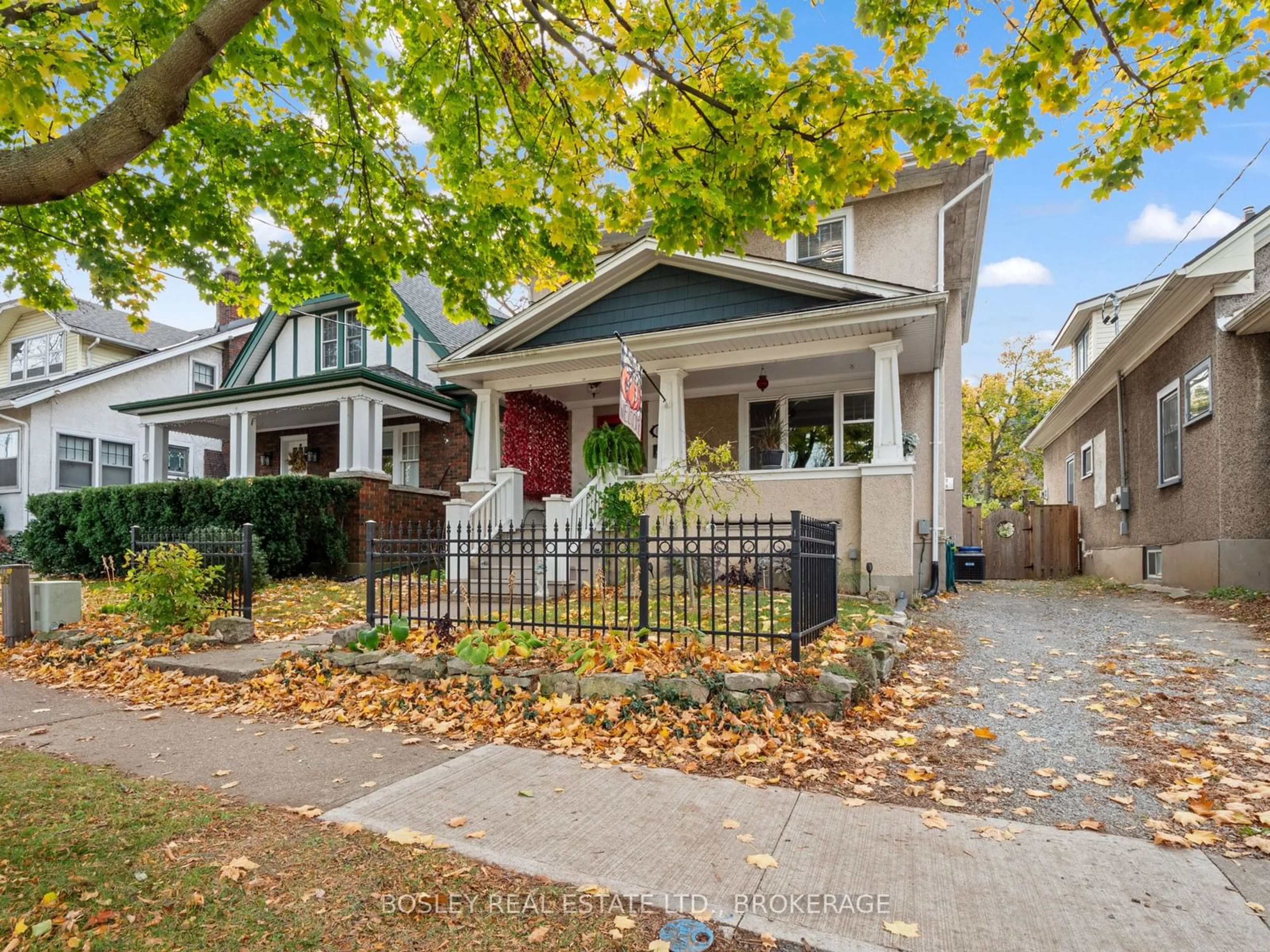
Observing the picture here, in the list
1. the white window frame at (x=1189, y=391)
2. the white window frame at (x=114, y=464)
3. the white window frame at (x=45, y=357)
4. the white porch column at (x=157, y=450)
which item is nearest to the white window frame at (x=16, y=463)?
the white window frame at (x=114, y=464)

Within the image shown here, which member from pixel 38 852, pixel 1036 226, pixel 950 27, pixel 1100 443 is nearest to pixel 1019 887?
pixel 38 852

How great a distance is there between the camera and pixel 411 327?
51.9ft

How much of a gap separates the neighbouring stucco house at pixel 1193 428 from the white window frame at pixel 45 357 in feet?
86.7

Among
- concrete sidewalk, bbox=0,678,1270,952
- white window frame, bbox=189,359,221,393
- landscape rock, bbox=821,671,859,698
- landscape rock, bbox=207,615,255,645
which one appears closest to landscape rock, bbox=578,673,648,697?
concrete sidewalk, bbox=0,678,1270,952

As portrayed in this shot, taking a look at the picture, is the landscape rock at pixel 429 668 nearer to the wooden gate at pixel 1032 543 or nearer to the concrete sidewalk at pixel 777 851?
the concrete sidewalk at pixel 777 851

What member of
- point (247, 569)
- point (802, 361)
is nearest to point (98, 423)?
point (247, 569)

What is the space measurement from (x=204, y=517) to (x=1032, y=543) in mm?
18678

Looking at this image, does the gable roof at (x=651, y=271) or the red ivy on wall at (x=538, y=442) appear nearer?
the gable roof at (x=651, y=271)

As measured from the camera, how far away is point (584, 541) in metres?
5.96

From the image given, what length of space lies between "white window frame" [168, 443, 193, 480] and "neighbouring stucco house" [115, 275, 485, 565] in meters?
3.20

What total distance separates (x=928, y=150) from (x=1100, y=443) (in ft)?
47.0

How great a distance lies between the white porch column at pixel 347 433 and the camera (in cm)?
1358

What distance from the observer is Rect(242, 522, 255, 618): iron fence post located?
7961mm

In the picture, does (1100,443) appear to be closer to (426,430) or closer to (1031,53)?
(1031,53)
